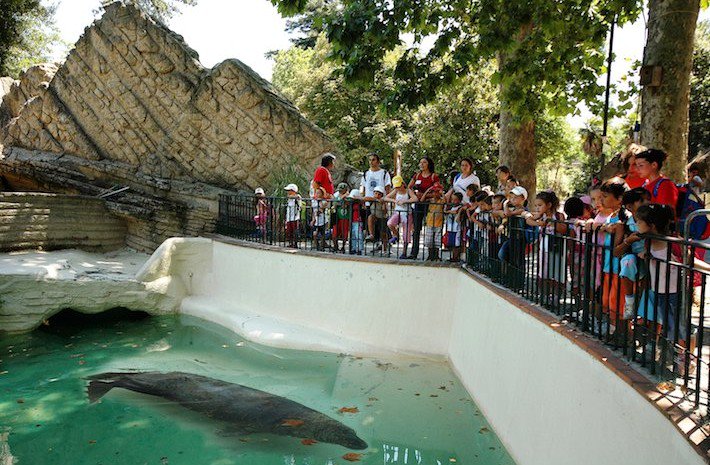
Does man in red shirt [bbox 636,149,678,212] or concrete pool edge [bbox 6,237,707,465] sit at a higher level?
man in red shirt [bbox 636,149,678,212]

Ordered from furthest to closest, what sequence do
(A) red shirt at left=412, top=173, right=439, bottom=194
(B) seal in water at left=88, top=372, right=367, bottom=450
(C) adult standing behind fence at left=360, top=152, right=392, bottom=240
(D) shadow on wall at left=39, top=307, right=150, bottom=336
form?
(D) shadow on wall at left=39, top=307, right=150, bottom=336 < (C) adult standing behind fence at left=360, top=152, right=392, bottom=240 < (A) red shirt at left=412, top=173, right=439, bottom=194 < (B) seal in water at left=88, top=372, right=367, bottom=450

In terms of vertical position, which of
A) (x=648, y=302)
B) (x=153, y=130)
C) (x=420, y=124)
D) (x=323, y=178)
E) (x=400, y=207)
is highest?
(x=420, y=124)

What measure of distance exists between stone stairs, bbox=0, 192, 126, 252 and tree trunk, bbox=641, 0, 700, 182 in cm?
1163

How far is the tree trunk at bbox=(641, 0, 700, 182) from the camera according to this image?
721cm

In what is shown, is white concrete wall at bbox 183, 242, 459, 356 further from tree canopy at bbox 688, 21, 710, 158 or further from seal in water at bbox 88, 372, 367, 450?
tree canopy at bbox 688, 21, 710, 158

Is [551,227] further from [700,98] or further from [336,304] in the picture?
[700,98]

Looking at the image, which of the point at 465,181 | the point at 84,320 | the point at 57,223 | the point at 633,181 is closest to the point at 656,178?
the point at 633,181

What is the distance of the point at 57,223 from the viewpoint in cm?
1345

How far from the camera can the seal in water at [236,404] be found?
652cm

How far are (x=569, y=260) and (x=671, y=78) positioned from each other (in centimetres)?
284

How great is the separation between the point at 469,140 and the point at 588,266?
17.8 metres

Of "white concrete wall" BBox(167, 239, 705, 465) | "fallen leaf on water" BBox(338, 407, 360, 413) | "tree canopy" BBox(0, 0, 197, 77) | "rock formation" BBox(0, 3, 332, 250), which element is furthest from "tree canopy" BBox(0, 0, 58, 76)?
"fallen leaf on water" BBox(338, 407, 360, 413)

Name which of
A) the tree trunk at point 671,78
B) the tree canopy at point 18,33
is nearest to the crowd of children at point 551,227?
the tree trunk at point 671,78

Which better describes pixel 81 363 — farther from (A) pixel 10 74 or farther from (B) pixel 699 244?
(A) pixel 10 74
